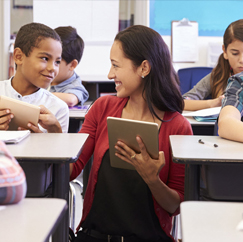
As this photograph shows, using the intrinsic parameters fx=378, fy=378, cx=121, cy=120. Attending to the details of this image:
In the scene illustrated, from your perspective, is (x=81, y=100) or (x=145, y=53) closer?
(x=145, y=53)

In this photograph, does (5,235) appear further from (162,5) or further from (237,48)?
(162,5)

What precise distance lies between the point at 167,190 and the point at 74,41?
1.77m

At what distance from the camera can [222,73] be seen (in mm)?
2516

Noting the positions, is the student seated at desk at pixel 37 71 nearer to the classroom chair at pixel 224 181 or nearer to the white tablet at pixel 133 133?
the white tablet at pixel 133 133

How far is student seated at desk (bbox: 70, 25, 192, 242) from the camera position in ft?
4.13

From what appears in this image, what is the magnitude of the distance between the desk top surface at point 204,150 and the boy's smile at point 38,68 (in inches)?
29.7

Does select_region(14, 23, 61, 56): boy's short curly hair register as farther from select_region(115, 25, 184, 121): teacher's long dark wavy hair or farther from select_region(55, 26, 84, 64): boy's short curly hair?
select_region(55, 26, 84, 64): boy's short curly hair

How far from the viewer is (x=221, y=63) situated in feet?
8.24

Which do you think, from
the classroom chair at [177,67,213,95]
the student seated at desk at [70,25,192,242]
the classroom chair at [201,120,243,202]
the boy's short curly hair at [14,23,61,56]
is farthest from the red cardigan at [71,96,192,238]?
the classroom chair at [177,67,213,95]

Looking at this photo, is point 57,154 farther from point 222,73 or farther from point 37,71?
point 222,73

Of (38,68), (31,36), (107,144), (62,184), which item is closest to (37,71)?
(38,68)

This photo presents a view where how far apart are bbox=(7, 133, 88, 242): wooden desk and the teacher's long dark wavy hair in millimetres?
308

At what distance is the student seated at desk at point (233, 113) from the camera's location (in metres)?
1.28

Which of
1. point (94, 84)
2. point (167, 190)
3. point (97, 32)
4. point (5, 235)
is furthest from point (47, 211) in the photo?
point (97, 32)
